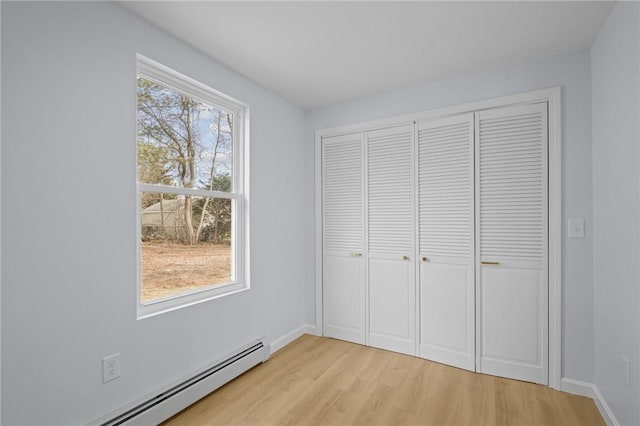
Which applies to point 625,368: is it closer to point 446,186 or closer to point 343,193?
point 446,186

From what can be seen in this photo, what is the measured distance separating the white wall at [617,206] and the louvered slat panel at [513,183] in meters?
0.32

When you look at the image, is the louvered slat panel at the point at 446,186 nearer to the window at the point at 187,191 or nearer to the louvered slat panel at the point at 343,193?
the louvered slat panel at the point at 343,193

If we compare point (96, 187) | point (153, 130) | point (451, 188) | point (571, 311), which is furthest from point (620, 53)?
point (96, 187)

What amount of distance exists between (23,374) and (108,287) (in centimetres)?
48

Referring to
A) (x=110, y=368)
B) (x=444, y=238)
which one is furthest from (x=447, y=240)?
(x=110, y=368)

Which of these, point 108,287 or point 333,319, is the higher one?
point 108,287

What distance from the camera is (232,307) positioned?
261 centimetres

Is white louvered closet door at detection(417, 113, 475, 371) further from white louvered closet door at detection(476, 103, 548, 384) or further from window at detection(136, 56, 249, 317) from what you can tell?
window at detection(136, 56, 249, 317)

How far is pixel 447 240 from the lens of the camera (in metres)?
2.80

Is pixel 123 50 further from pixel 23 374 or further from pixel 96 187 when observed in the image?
pixel 23 374

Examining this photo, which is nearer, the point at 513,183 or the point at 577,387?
the point at 577,387

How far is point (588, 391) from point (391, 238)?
5.83ft

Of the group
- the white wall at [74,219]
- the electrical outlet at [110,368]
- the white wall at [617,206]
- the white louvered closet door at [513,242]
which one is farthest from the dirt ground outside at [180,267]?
the white wall at [617,206]

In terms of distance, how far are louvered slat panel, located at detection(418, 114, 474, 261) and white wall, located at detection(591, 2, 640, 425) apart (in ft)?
2.70
